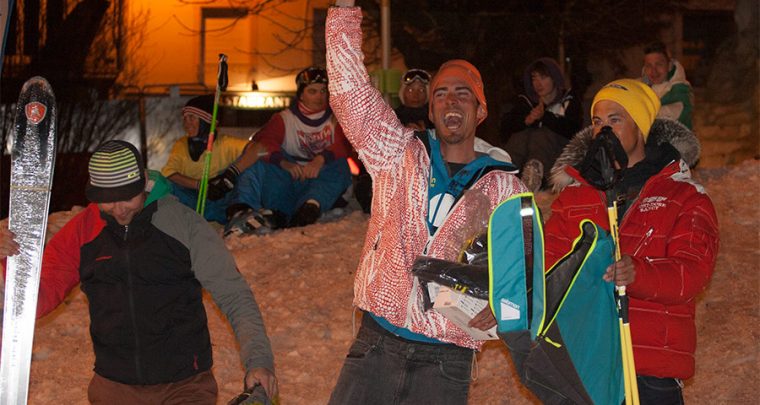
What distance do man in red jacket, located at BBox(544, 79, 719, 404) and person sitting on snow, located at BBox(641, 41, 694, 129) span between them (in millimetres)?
5367

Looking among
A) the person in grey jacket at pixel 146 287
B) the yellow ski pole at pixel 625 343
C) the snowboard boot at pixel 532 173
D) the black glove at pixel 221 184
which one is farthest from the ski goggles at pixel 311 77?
the yellow ski pole at pixel 625 343

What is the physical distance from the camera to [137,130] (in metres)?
18.3

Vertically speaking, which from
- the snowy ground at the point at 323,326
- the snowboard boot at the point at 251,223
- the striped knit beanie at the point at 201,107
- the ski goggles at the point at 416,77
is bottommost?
the snowy ground at the point at 323,326

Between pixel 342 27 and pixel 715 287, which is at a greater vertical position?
pixel 342 27

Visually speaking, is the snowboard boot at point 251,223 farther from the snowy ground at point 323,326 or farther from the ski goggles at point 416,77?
the ski goggles at point 416,77

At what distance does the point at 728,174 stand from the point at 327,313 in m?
4.56

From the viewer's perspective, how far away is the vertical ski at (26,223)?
14.7 ft

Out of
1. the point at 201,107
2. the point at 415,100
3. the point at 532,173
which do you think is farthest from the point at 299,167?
the point at 532,173

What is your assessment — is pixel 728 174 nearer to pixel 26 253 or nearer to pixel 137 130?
pixel 26 253

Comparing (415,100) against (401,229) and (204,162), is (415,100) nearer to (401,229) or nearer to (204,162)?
(204,162)

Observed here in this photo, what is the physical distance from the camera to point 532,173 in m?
9.78

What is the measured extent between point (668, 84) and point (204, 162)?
403 centimetres

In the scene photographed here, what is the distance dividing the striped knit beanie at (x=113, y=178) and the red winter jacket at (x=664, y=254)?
62.4 inches

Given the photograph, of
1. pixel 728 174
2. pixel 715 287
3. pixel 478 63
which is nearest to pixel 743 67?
pixel 478 63
